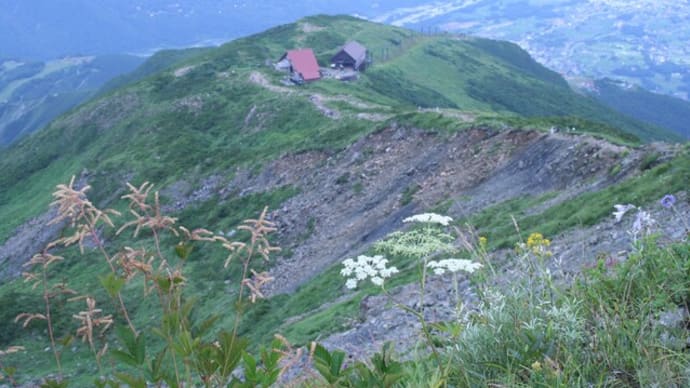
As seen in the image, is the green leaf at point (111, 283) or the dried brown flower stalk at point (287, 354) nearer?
the green leaf at point (111, 283)

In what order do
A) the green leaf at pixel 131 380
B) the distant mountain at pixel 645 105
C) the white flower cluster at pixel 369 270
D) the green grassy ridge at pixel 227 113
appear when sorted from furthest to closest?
1. the distant mountain at pixel 645 105
2. the green grassy ridge at pixel 227 113
3. the white flower cluster at pixel 369 270
4. the green leaf at pixel 131 380

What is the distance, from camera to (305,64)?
7144cm

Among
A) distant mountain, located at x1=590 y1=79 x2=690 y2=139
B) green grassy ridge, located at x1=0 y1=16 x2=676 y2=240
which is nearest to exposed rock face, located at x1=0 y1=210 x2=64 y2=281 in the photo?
green grassy ridge, located at x1=0 y1=16 x2=676 y2=240

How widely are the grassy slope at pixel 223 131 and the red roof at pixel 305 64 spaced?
130 inches

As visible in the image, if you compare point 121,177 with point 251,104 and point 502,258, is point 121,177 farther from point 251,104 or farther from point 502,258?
point 502,258

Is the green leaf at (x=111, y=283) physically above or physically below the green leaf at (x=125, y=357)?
above

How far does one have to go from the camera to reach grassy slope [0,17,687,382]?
31.0 m

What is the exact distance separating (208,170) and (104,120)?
38813 millimetres

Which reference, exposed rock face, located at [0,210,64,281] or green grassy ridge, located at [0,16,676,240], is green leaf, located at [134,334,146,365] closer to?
green grassy ridge, located at [0,16,676,240]

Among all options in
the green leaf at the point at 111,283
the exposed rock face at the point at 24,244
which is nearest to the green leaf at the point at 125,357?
the green leaf at the point at 111,283

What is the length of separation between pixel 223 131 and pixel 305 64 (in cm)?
1786

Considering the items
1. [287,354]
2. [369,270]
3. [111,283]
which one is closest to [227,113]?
[369,270]

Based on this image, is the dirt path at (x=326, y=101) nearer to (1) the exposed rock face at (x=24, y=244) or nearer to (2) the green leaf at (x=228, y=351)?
(1) the exposed rock face at (x=24, y=244)

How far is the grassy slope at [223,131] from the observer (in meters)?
31.0
